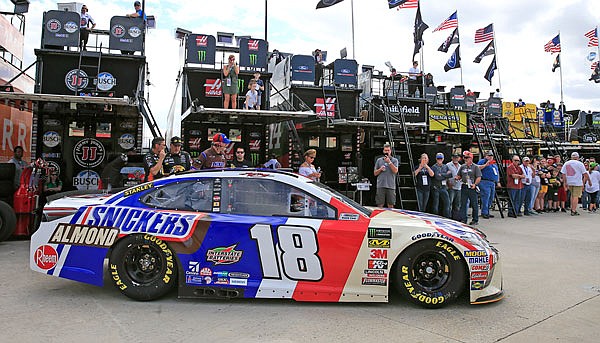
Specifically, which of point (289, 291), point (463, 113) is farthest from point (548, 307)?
point (463, 113)

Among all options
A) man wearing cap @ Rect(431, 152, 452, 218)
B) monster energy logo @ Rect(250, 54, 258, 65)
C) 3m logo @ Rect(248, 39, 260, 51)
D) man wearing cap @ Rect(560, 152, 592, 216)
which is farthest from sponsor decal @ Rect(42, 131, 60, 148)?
man wearing cap @ Rect(560, 152, 592, 216)

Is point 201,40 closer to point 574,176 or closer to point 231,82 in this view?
point 231,82

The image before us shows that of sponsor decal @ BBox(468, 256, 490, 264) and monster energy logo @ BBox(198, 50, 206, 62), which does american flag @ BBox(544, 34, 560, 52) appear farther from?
sponsor decal @ BBox(468, 256, 490, 264)

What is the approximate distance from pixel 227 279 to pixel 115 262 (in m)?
1.19

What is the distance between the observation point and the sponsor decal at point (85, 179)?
37.8 ft

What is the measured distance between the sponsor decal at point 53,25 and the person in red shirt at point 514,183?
1261cm

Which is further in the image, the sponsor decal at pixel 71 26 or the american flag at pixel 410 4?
the american flag at pixel 410 4

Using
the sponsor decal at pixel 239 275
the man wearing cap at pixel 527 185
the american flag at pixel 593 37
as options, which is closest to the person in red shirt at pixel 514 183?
the man wearing cap at pixel 527 185

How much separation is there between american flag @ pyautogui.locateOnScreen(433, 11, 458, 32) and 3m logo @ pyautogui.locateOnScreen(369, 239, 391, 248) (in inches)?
688

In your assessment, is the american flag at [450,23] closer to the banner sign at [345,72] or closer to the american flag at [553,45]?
the banner sign at [345,72]

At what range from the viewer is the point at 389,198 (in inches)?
384

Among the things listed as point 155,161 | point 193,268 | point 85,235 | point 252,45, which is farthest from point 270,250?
point 252,45

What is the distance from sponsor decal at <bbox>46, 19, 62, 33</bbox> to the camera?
36.4 feet

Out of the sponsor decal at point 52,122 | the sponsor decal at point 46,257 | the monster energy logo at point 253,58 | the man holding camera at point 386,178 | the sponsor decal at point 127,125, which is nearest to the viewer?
the sponsor decal at point 46,257
